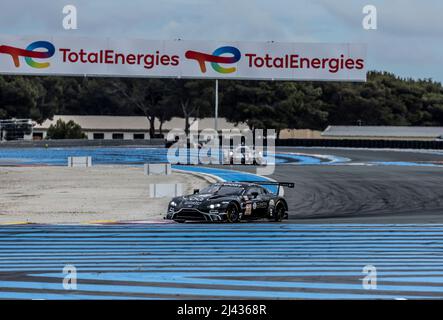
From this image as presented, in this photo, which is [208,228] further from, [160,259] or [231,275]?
[231,275]

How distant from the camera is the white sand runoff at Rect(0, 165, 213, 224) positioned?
24.0 metres

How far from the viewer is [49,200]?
28578 mm

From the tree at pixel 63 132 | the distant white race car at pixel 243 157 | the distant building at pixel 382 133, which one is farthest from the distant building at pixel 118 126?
the distant white race car at pixel 243 157

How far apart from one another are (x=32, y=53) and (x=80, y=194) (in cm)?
1809

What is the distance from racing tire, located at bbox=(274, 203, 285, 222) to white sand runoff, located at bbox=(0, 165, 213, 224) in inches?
123

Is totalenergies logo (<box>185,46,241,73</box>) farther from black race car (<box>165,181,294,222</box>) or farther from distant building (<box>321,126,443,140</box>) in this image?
distant building (<box>321,126,443,140</box>)

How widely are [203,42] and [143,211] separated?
938 inches

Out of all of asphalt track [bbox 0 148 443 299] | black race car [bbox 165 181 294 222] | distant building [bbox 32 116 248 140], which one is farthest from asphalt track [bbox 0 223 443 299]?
distant building [bbox 32 116 248 140]

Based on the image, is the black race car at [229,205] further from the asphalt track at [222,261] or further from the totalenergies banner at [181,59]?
the totalenergies banner at [181,59]

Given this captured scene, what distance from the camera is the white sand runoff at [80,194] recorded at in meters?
24.0

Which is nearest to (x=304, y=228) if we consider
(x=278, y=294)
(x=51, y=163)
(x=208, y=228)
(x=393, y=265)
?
(x=208, y=228)

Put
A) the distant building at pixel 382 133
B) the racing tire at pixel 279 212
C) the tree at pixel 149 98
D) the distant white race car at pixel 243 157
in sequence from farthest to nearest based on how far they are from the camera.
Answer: the tree at pixel 149 98 < the distant building at pixel 382 133 < the distant white race car at pixel 243 157 < the racing tire at pixel 279 212

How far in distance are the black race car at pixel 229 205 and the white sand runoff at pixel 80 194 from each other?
5.96 ft

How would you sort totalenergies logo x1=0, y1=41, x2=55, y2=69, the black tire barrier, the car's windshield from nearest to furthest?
the car's windshield < totalenergies logo x1=0, y1=41, x2=55, y2=69 < the black tire barrier
